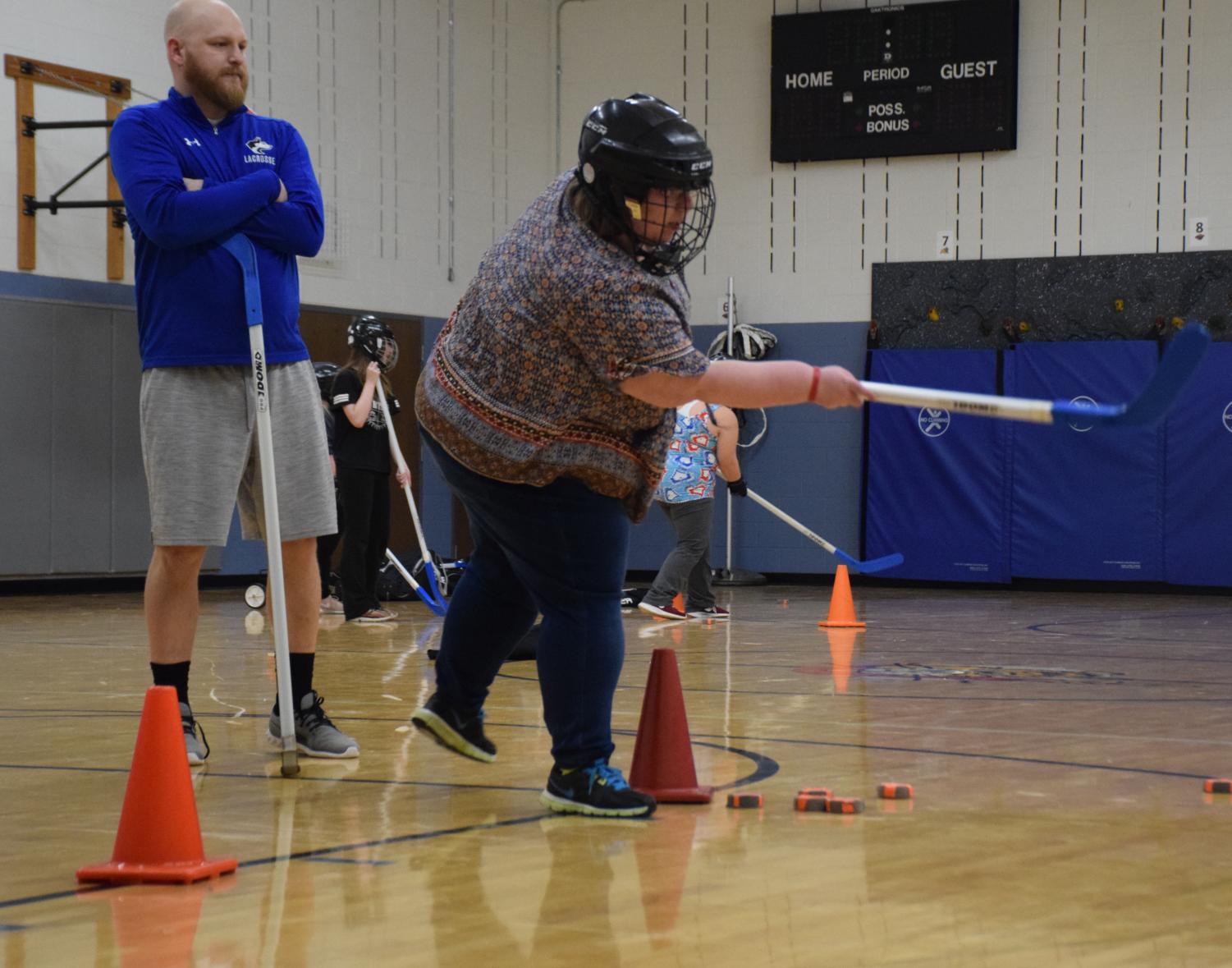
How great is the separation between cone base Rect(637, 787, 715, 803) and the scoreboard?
11.2 meters

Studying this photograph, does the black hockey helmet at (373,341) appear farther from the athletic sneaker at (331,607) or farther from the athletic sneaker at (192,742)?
the athletic sneaker at (192,742)

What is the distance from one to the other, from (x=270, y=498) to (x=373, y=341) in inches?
207

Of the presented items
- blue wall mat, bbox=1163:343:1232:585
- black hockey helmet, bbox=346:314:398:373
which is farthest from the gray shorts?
blue wall mat, bbox=1163:343:1232:585

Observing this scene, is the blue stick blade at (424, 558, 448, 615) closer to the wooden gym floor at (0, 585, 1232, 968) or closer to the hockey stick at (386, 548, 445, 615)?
the hockey stick at (386, 548, 445, 615)

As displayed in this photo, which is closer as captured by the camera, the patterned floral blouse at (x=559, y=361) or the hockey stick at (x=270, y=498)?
the patterned floral blouse at (x=559, y=361)

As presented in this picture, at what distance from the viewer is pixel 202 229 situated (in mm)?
3631

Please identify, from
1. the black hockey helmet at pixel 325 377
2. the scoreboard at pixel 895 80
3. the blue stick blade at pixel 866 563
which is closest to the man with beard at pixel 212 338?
the black hockey helmet at pixel 325 377

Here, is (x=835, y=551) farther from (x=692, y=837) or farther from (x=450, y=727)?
(x=692, y=837)

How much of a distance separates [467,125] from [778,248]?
3.09 meters

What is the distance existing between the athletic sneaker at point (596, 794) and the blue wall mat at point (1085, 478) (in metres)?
10.1

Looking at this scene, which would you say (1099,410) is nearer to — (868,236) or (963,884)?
(963,884)

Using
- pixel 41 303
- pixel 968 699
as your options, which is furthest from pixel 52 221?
pixel 968 699

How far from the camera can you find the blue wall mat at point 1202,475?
→ 1245 cm

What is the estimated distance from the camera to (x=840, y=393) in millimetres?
2777
